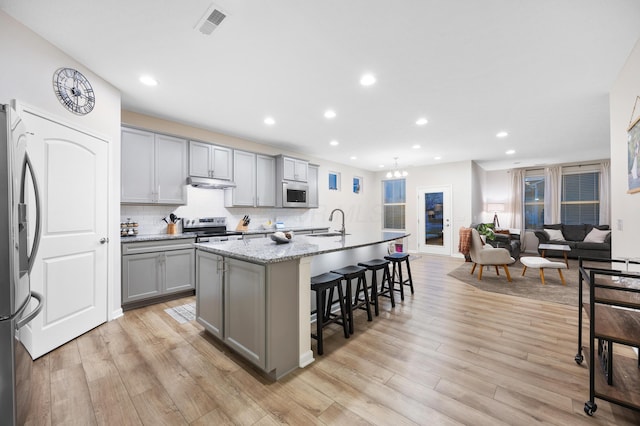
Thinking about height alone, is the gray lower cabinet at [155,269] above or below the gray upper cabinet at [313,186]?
below

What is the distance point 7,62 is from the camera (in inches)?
77.8

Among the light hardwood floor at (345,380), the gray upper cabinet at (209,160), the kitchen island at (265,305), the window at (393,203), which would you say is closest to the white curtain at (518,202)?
the window at (393,203)

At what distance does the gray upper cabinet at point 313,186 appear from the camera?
19.9ft

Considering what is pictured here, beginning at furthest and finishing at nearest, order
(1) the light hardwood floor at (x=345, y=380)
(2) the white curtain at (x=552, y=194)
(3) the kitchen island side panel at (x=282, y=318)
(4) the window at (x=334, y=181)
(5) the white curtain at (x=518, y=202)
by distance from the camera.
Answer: (5) the white curtain at (x=518, y=202), (2) the white curtain at (x=552, y=194), (4) the window at (x=334, y=181), (3) the kitchen island side panel at (x=282, y=318), (1) the light hardwood floor at (x=345, y=380)

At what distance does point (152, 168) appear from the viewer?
3633 millimetres

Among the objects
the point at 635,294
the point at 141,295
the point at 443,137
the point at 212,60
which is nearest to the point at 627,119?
the point at 635,294

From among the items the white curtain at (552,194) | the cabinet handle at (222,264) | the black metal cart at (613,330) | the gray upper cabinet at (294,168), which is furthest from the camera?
the white curtain at (552,194)

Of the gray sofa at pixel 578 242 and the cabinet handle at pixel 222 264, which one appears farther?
the gray sofa at pixel 578 242

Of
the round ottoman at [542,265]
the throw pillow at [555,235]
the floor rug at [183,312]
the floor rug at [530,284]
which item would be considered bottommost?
the floor rug at [183,312]

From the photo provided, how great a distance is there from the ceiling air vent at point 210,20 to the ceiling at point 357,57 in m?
0.04

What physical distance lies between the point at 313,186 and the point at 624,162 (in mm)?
4805

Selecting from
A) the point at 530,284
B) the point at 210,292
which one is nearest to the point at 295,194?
the point at 210,292

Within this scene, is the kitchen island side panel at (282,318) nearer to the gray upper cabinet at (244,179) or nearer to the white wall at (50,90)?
the white wall at (50,90)

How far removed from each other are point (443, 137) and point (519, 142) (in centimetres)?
173
